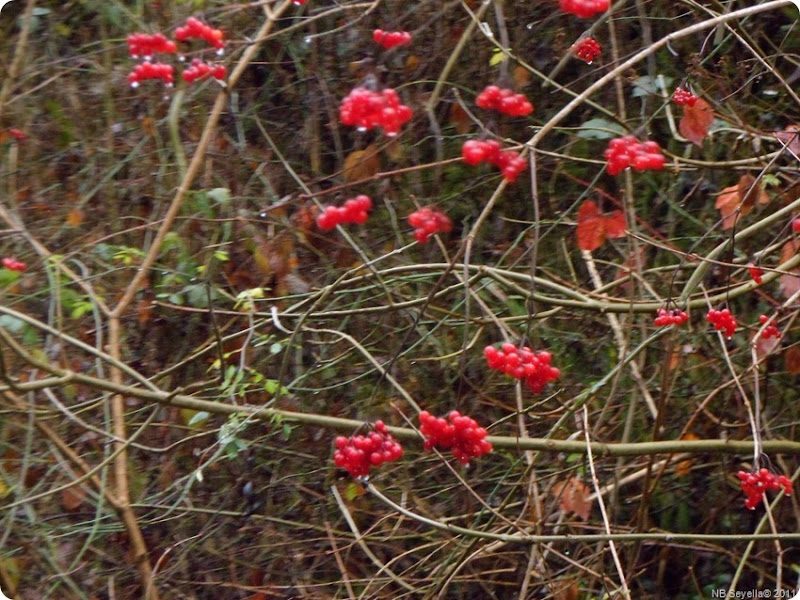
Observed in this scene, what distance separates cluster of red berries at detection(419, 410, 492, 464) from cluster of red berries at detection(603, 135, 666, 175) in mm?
415

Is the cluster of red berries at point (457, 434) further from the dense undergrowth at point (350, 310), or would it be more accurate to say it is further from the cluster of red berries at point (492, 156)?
the dense undergrowth at point (350, 310)

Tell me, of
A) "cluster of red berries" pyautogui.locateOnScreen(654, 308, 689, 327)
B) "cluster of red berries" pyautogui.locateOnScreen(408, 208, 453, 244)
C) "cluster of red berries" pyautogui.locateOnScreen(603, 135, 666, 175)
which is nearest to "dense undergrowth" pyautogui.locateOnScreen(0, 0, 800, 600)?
"cluster of red berries" pyautogui.locateOnScreen(654, 308, 689, 327)

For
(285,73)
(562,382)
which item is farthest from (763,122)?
(285,73)

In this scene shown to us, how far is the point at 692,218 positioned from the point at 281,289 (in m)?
1.08

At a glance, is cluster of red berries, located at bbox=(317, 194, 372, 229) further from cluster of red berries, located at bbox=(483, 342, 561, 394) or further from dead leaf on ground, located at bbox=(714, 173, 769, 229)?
dead leaf on ground, located at bbox=(714, 173, 769, 229)

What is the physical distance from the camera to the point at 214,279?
2.39 m

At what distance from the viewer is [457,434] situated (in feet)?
3.99

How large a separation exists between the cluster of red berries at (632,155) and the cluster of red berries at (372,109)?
36 cm

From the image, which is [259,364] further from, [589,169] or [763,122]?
[763,122]

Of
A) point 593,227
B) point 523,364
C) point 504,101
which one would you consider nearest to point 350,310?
point 593,227

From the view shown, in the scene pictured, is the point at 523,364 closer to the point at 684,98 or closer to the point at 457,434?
the point at 457,434

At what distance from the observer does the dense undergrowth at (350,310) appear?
6.67 ft

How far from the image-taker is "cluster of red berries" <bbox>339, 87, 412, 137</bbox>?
1.06 m

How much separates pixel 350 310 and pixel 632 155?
2.96 feet
